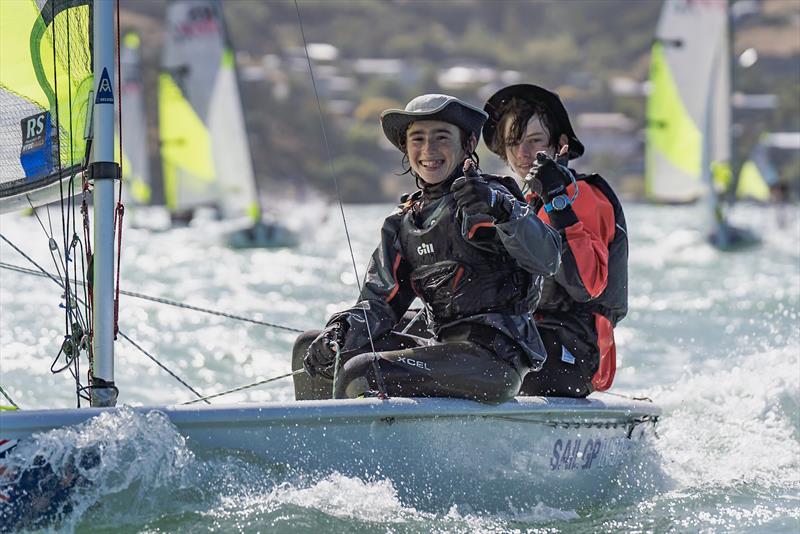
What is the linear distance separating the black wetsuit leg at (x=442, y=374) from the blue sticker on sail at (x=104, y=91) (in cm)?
92

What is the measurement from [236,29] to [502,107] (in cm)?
9276

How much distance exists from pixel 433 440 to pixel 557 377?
65cm

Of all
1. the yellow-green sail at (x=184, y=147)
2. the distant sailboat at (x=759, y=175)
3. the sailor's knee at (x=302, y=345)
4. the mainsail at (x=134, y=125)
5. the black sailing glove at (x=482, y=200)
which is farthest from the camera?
the distant sailboat at (x=759, y=175)

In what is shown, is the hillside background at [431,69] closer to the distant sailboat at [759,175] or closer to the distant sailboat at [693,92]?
the distant sailboat at [759,175]

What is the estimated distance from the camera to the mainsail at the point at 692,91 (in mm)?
19141

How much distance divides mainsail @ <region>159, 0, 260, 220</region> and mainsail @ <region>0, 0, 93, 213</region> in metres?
16.9

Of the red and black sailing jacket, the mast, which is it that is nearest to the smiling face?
the red and black sailing jacket

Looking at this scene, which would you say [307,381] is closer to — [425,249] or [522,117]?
[425,249]

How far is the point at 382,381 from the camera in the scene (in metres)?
3.27

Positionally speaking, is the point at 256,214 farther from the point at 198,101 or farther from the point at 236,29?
the point at 236,29

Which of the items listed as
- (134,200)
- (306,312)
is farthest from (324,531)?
(134,200)

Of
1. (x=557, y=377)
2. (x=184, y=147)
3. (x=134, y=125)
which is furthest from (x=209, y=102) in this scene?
(x=557, y=377)

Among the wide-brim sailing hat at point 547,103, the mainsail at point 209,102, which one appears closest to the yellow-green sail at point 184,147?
the mainsail at point 209,102

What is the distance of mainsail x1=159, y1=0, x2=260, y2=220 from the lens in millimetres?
20562
